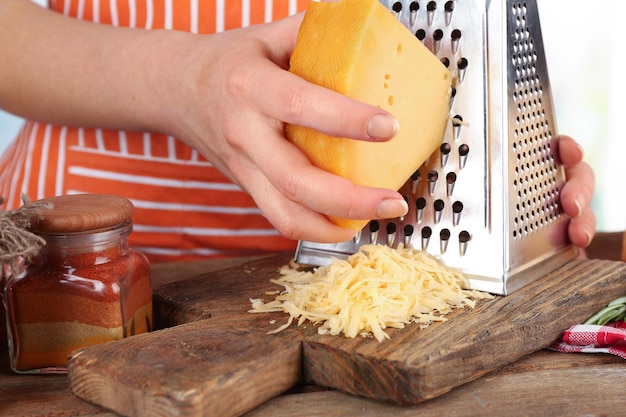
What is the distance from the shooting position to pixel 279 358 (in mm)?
989

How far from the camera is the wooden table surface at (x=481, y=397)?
3.07ft

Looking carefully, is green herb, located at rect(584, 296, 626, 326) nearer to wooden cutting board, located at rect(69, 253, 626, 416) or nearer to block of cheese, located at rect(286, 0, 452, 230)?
wooden cutting board, located at rect(69, 253, 626, 416)

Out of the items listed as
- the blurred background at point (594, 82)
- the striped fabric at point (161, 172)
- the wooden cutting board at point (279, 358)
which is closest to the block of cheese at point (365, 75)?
the wooden cutting board at point (279, 358)

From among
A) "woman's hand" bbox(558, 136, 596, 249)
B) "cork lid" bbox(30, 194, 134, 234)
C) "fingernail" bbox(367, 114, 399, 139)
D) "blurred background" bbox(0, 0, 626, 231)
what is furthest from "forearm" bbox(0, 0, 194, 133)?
"blurred background" bbox(0, 0, 626, 231)

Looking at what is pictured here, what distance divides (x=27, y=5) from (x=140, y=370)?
3.28 feet

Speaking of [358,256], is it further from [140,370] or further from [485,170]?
[140,370]

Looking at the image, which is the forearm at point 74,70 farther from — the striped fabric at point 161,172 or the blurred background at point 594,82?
the blurred background at point 594,82

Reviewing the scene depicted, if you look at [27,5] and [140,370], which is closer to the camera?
[140,370]

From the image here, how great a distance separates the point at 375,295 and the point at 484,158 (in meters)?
0.33

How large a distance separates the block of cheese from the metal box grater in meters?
0.09

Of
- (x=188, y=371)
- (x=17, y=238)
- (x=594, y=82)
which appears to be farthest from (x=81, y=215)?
(x=594, y=82)

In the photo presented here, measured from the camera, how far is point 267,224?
1.76 m

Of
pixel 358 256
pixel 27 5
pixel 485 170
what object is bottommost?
pixel 358 256

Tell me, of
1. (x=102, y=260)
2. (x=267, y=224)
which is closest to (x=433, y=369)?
(x=102, y=260)
